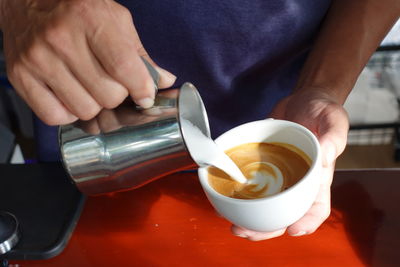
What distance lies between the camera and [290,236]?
86cm

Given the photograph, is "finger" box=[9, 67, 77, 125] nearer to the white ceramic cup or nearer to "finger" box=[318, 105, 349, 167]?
the white ceramic cup

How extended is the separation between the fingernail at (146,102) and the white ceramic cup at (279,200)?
0.15 meters

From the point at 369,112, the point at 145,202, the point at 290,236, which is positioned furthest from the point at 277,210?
the point at 369,112

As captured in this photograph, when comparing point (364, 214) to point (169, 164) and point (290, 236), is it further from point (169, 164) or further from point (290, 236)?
point (169, 164)

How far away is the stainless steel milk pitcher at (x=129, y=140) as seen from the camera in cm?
62

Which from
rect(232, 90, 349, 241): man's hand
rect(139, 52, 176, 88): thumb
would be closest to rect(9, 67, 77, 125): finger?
rect(139, 52, 176, 88): thumb

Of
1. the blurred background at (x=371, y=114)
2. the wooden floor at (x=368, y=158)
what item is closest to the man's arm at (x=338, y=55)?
the blurred background at (x=371, y=114)

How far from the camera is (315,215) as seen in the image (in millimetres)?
774

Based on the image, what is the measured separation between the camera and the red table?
0.83m

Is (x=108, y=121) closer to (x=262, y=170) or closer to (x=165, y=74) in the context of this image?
(x=165, y=74)

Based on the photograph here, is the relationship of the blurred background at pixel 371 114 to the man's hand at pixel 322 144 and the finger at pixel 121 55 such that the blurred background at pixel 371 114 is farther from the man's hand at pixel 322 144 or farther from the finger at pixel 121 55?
the finger at pixel 121 55

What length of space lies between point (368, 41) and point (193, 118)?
1.84 ft

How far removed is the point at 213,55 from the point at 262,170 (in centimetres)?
37

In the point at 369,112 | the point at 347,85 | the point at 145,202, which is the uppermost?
the point at 347,85
